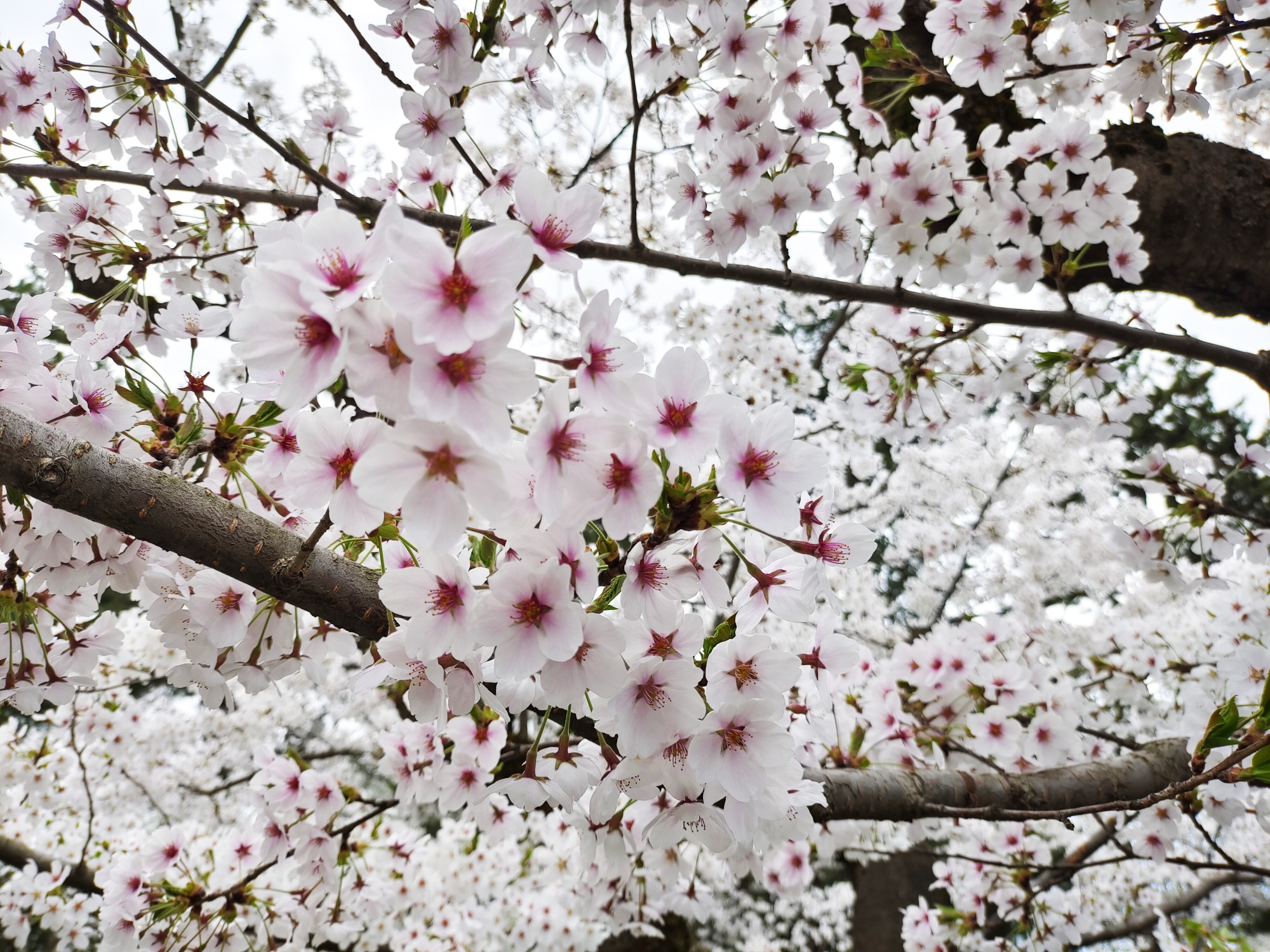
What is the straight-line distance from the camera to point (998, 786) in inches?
76.0

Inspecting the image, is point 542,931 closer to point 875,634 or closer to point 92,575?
point 92,575

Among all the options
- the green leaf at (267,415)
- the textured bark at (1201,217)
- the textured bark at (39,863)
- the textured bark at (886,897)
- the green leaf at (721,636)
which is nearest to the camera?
the green leaf at (721,636)

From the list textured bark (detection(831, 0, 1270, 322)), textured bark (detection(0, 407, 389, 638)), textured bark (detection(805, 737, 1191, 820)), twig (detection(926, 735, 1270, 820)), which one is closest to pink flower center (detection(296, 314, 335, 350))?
textured bark (detection(0, 407, 389, 638))

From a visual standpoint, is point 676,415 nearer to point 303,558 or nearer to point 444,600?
point 444,600

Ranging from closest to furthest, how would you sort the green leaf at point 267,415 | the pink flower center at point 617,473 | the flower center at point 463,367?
the flower center at point 463,367 < the pink flower center at point 617,473 < the green leaf at point 267,415

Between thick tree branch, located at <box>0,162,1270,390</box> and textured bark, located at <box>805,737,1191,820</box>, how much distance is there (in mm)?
1388

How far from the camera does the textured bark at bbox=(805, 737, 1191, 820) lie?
162 centimetres

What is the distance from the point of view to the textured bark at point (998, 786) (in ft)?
5.31

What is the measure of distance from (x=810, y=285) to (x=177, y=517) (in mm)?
1807

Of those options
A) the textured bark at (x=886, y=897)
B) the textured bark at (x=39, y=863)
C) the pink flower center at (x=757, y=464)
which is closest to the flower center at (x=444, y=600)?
the pink flower center at (x=757, y=464)

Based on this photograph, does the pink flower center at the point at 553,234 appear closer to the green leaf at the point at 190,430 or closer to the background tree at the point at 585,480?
the background tree at the point at 585,480

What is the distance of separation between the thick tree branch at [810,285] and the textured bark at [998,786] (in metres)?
1.39

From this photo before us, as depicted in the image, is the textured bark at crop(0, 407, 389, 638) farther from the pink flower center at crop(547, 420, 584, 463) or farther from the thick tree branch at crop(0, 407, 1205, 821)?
the pink flower center at crop(547, 420, 584, 463)

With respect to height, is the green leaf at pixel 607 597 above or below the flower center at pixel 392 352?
below
